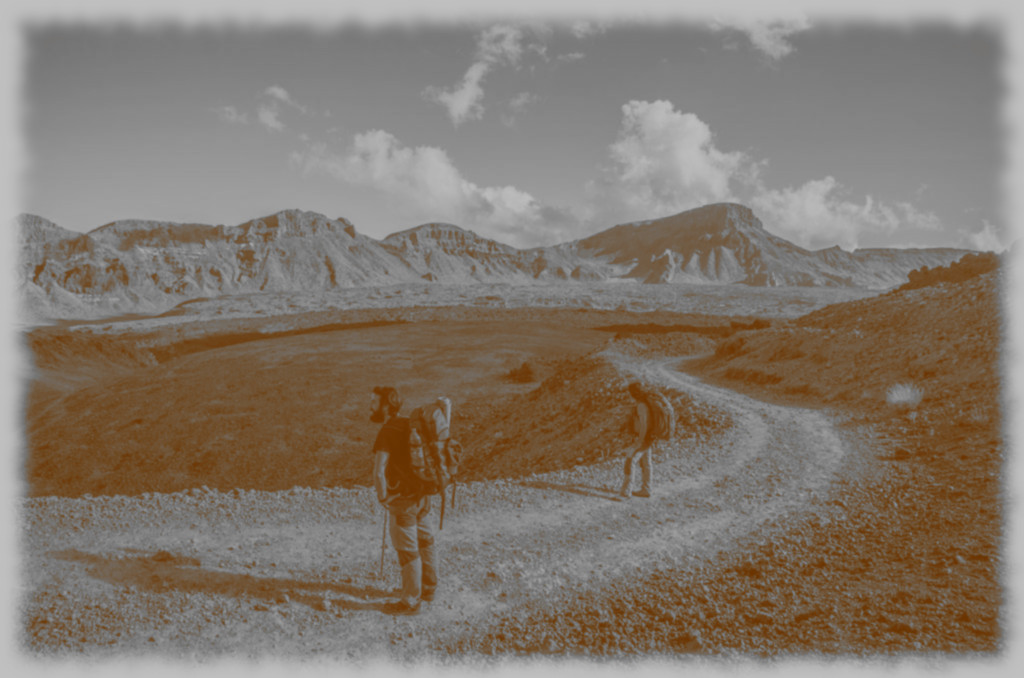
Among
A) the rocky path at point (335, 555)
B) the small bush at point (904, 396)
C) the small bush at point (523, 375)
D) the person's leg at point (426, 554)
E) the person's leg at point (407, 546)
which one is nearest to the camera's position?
the rocky path at point (335, 555)

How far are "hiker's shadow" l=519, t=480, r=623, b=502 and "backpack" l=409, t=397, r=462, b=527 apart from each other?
3.96m

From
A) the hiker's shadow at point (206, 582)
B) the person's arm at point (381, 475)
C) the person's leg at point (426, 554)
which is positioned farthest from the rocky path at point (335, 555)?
the person's arm at point (381, 475)

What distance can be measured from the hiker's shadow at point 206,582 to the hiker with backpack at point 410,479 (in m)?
0.45

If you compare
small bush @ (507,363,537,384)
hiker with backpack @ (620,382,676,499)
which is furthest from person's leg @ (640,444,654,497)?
small bush @ (507,363,537,384)

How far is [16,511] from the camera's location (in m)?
8.48

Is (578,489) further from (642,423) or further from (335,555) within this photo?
(335,555)

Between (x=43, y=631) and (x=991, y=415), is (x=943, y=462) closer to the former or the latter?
(x=991, y=415)

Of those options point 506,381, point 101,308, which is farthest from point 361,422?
point 101,308

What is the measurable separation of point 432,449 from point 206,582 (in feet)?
9.69

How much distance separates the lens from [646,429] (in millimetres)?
9992

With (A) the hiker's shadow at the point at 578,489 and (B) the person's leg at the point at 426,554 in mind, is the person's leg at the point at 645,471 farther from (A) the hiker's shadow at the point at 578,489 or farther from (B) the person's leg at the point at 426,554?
(B) the person's leg at the point at 426,554

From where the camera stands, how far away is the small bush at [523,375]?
122ft

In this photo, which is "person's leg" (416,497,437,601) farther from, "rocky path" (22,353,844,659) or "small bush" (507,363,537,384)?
"small bush" (507,363,537,384)

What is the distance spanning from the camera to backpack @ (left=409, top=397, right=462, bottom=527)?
6156 mm
